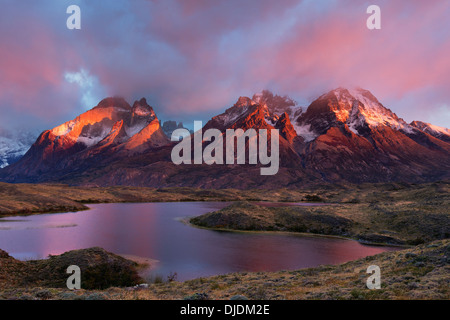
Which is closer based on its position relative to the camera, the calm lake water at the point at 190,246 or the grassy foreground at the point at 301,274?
the grassy foreground at the point at 301,274

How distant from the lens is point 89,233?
63.3m


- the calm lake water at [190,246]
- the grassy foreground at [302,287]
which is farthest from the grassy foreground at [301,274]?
the calm lake water at [190,246]

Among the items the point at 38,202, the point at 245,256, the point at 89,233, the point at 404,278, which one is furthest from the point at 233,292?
the point at 38,202

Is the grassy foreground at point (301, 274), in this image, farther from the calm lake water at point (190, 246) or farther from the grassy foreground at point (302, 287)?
the calm lake water at point (190, 246)

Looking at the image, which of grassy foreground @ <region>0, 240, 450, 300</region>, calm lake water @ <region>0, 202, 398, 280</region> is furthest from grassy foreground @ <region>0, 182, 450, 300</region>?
calm lake water @ <region>0, 202, 398, 280</region>

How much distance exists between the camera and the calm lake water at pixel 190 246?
40031 millimetres

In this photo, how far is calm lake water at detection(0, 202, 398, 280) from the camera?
40031mm

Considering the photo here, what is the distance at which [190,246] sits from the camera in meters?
51.6

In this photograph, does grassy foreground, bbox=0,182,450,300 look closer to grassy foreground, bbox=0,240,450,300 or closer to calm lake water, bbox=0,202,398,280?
grassy foreground, bbox=0,240,450,300

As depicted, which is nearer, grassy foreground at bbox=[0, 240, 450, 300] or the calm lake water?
grassy foreground at bbox=[0, 240, 450, 300]

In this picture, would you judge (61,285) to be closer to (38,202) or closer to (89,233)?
(89,233)

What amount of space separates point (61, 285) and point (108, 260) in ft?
20.6

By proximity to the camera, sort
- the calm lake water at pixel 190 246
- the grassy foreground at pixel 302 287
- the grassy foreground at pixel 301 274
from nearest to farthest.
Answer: the grassy foreground at pixel 302 287 < the grassy foreground at pixel 301 274 < the calm lake water at pixel 190 246

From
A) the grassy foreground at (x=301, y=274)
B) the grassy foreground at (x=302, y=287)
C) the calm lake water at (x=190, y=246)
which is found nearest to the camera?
the grassy foreground at (x=302, y=287)
